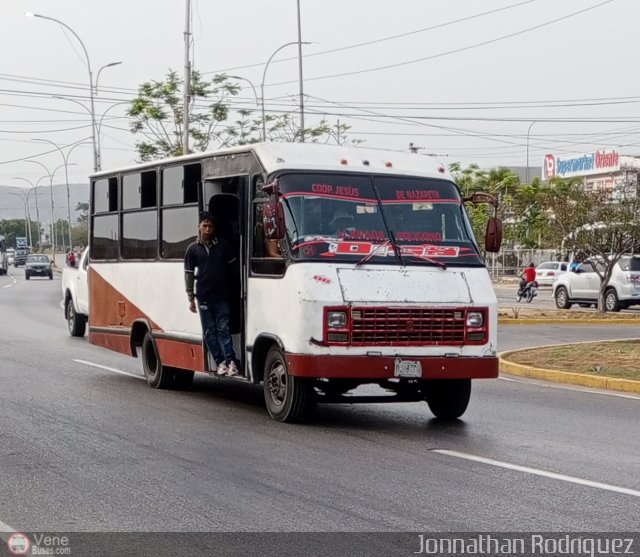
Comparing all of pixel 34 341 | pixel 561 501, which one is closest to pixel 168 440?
pixel 561 501

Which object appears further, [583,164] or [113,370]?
[583,164]

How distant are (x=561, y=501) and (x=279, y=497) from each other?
1.76 meters

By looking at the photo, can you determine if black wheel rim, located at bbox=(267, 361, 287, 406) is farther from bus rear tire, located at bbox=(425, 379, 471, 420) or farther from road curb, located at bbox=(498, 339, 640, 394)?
road curb, located at bbox=(498, 339, 640, 394)

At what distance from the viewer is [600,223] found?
32.8 metres

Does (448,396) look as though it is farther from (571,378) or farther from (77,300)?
(77,300)

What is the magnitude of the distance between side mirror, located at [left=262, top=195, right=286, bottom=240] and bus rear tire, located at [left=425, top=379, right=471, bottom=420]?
6.96 ft

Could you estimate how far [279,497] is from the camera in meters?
8.20

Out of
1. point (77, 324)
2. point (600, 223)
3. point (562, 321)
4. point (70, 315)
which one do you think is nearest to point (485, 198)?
point (77, 324)

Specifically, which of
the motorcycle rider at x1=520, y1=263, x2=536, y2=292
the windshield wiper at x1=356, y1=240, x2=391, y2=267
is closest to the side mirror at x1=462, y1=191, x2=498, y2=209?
the windshield wiper at x1=356, y1=240, x2=391, y2=267

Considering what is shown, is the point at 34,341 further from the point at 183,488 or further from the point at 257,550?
the point at 257,550

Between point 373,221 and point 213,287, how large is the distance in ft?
6.18

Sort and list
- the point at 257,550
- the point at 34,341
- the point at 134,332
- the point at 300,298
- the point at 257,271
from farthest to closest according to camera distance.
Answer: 1. the point at 34,341
2. the point at 134,332
3. the point at 257,271
4. the point at 300,298
5. the point at 257,550

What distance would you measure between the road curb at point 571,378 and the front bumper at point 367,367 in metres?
4.92

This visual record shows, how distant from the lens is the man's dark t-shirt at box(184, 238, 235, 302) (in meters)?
13.0
